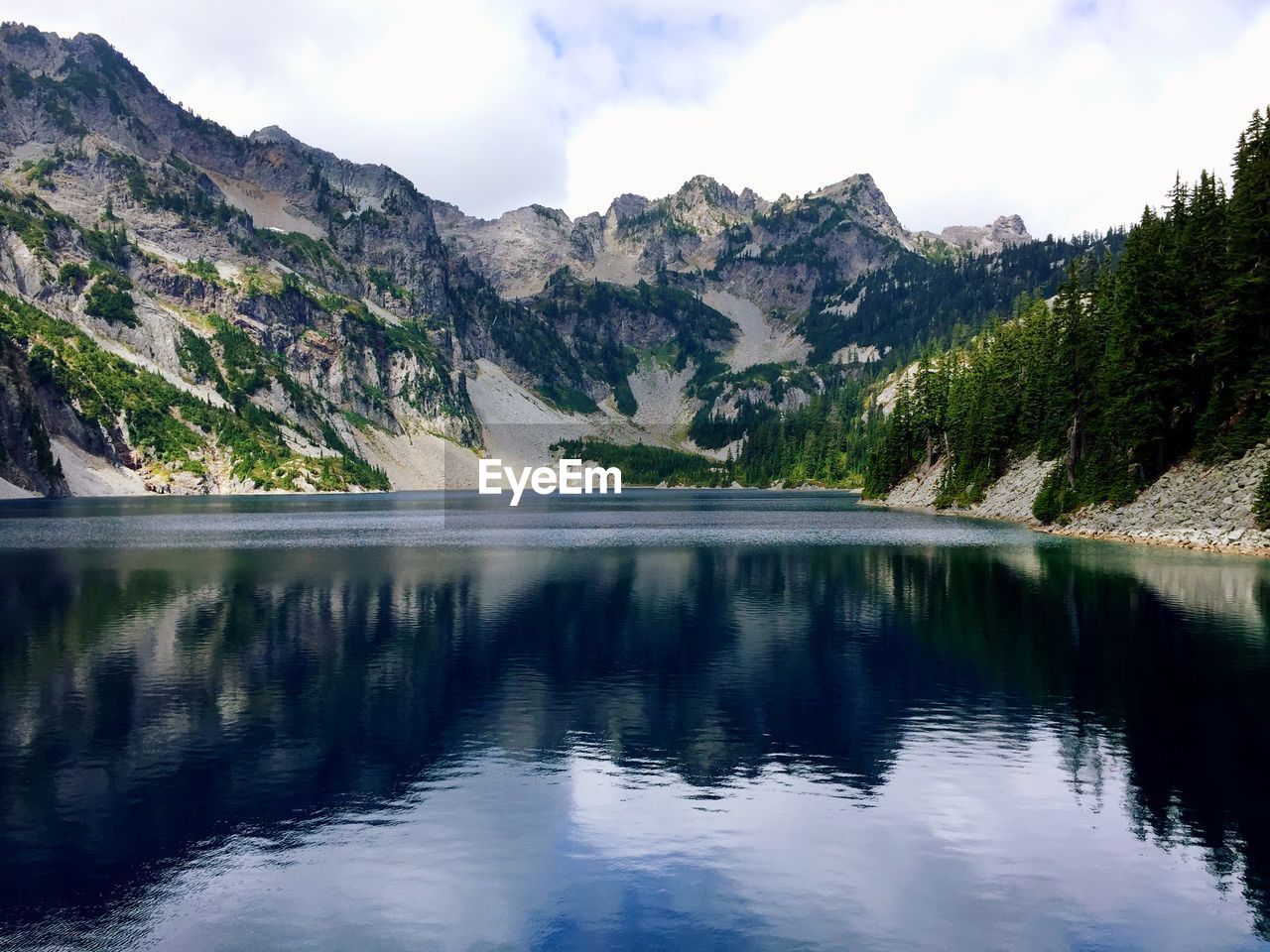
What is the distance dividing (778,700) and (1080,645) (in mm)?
16655

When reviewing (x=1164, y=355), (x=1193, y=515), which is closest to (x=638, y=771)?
(x=1193, y=515)

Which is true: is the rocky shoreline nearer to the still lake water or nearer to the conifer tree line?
the conifer tree line

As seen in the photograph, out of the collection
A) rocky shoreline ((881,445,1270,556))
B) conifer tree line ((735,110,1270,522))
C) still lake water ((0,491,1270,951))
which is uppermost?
conifer tree line ((735,110,1270,522))

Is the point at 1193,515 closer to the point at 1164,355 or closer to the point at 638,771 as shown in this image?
the point at 1164,355

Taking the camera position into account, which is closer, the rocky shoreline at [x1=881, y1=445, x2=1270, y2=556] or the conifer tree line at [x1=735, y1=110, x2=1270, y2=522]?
the rocky shoreline at [x1=881, y1=445, x2=1270, y2=556]

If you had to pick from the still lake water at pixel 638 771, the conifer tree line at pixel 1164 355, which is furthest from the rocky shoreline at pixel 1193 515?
the still lake water at pixel 638 771

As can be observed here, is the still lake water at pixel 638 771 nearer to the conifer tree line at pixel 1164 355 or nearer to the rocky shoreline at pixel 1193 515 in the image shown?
the rocky shoreline at pixel 1193 515

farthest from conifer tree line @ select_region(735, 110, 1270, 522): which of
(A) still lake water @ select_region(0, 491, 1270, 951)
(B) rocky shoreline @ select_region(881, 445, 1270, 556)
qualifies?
(A) still lake water @ select_region(0, 491, 1270, 951)

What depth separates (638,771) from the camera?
23.5 metres

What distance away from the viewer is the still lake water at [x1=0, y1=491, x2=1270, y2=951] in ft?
52.1

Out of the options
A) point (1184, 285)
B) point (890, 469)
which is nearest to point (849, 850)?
point (1184, 285)

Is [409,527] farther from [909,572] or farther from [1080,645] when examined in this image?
[1080,645]

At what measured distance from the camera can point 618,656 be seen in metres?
37.9

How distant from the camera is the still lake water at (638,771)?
52.1 feet
